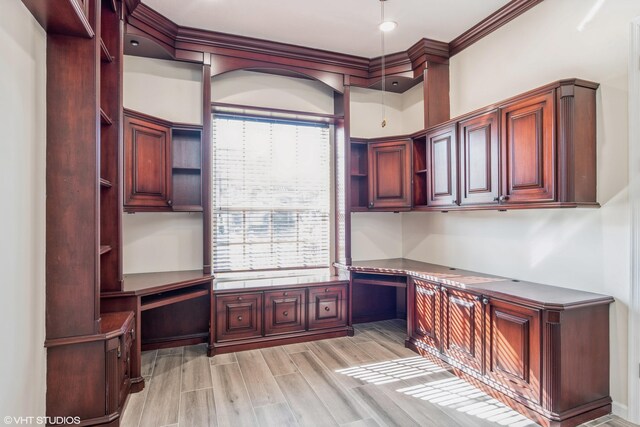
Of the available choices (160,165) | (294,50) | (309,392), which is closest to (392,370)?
(309,392)

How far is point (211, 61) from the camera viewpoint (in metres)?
3.55

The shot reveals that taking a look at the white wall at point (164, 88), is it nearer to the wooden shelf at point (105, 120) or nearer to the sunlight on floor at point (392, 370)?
the wooden shelf at point (105, 120)

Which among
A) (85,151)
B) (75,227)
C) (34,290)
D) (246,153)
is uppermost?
(246,153)

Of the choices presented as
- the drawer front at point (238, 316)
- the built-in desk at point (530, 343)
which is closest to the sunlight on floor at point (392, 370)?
the built-in desk at point (530, 343)

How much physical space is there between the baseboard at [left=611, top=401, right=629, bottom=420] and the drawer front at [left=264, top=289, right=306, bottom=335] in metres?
2.55

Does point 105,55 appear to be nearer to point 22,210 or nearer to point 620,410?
point 22,210

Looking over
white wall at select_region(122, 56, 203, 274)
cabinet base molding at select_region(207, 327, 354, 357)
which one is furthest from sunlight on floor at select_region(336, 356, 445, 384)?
white wall at select_region(122, 56, 203, 274)

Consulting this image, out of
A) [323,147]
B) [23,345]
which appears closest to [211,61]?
[323,147]

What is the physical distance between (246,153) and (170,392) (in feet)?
7.96

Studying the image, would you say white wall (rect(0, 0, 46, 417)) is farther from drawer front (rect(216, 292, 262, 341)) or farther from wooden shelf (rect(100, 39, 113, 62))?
drawer front (rect(216, 292, 262, 341))

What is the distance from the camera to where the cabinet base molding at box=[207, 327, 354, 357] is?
3.40 meters

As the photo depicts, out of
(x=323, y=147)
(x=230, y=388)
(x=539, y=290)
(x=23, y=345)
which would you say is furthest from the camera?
(x=323, y=147)

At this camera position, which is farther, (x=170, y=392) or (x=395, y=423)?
(x=170, y=392)

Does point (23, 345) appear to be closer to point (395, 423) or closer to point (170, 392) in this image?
point (170, 392)
